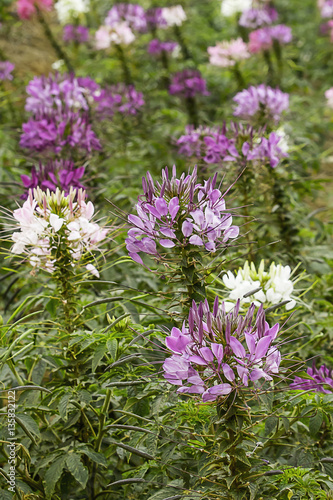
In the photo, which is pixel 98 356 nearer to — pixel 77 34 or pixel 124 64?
pixel 124 64

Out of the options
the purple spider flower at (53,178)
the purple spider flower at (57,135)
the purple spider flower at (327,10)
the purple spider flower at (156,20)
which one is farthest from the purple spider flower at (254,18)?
the purple spider flower at (53,178)

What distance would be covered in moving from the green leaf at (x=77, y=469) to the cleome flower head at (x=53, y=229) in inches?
21.9

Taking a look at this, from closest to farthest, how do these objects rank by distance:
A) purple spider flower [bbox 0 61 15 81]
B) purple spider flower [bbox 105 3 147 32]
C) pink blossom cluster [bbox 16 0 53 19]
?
purple spider flower [bbox 0 61 15 81] → pink blossom cluster [bbox 16 0 53 19] → purple spider flower [bbox 105 3 147 32]

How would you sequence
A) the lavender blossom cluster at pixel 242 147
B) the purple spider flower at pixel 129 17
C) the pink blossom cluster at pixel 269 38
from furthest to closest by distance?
the pink blossom cluster at pixel 269 38 < the purple spider flower at pixel 129 17 < the lavender blossom cluster at pixel 242 147

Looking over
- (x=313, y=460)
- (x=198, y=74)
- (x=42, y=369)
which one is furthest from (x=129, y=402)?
(x=198, y=74)

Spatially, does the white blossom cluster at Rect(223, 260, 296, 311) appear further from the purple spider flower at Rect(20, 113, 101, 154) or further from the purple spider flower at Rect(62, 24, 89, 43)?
the purple spider flower at Rect(62, 24, 89, 43)

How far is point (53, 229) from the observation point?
162cm

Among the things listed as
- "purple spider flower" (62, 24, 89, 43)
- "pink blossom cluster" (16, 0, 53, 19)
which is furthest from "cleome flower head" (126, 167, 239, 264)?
"purple spider flower" (62, 24, 89, 43)

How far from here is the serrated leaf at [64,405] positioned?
1.49 meters

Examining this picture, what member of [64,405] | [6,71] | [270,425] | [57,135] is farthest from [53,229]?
[6,71]

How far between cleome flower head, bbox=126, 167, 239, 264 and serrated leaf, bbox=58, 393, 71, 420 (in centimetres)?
50

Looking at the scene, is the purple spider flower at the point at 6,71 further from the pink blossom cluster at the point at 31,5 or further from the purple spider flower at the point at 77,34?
the purple spider flower at the point at 77,34

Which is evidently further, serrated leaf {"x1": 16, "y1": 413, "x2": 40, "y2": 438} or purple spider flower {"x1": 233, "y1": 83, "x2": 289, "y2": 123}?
purple spider flower {"x1": 233, "y1": 83, "x2": 289, "y2": 123}

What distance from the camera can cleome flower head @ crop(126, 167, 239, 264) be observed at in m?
1.30
